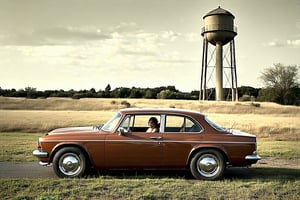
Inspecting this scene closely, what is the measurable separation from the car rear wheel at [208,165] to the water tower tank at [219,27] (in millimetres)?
40460

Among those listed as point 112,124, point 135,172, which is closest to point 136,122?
point 112,124

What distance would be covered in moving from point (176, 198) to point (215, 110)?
A: 33877 mm

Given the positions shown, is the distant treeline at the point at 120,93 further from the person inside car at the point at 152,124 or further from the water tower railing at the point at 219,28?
the person inside car at the point at 152,124

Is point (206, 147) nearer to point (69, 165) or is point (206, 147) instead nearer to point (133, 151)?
point (133, 151)

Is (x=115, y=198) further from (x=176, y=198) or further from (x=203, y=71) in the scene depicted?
(x=203, y=71)

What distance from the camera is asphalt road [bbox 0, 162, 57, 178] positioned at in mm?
9385

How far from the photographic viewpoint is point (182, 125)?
940 cm

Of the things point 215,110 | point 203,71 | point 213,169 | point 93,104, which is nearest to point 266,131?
point 213,169

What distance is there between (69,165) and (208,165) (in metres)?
2.98

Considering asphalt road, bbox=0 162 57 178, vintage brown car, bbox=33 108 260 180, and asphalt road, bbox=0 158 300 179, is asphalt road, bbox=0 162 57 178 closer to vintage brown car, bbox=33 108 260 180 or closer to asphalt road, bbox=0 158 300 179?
asphalt road, bbox=0 158 300 179

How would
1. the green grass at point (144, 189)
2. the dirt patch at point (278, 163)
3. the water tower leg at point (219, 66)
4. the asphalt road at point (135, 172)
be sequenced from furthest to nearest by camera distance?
1. the water tower leg at point (219, 66)
2. the dirt patch at point (278, 163)
3. the asphalt road at point (135, 172)
4. the green grass at point (144, 189)

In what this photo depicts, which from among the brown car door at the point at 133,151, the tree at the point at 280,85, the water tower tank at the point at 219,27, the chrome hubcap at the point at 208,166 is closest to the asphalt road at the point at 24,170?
the brown car door at the point at 133,151

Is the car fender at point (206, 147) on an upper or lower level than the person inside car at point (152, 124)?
lower

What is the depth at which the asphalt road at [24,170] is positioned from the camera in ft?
30.8
